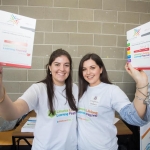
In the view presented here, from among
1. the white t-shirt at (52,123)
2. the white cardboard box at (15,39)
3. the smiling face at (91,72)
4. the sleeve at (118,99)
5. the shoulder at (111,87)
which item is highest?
the white cardboard box at (15,39)

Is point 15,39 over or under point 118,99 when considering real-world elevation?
over

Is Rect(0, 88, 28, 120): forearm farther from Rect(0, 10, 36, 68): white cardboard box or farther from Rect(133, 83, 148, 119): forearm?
Rect(133, 83, 148, 119): forearm

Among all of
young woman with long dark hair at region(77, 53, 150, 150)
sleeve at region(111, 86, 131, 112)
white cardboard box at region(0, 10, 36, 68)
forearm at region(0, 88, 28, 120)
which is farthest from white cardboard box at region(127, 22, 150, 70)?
forearm at region(0, 88, 28, 120)

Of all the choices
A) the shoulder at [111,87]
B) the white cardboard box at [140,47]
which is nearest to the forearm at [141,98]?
the white cardboard box at [140,47]

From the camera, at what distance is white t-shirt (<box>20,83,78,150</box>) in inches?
37.7

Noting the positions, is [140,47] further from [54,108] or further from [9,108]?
[9,108]

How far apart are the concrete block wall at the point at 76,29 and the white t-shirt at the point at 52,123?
102cm

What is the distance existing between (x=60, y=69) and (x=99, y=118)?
454mm

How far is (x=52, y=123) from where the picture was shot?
3.19ft

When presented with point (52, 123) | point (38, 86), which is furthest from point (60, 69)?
point (52, 123)

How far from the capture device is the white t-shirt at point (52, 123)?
96 cm

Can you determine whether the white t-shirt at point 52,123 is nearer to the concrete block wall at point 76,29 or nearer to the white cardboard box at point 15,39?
the white cardboard box at point 15,39

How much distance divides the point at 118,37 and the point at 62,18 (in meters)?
0.82

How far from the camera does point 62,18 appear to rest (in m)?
1.96
